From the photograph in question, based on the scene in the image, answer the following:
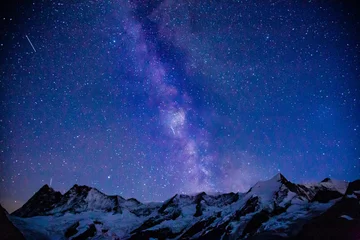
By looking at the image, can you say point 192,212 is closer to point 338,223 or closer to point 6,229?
point 338,223

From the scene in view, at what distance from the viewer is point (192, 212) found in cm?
9831

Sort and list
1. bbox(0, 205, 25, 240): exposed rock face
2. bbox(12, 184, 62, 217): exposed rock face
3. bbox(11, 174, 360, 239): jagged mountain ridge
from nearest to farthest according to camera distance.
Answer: bbox(0, 205, 25, 240): exposed rock face < bbox(11, 174, 360, 239): jagged mountain ridge < bbox(12, 184, 62, 217): exposed rock face

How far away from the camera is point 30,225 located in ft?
275

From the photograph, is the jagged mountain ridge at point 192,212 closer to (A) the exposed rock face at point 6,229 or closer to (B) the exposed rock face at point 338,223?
(B) the exposed rock face at point 338,223

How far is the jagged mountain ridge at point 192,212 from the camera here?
60.3m

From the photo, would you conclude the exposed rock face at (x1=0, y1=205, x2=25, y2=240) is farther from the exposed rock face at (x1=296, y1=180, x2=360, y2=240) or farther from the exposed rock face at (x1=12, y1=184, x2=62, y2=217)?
the exposed rock face at (x1=12, y1=184, x2=62, y2=217)

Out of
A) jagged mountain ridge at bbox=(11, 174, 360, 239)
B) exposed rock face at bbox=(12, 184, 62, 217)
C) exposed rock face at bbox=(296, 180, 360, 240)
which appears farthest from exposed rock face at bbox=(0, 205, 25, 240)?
exposed rock face at bbox=(12, 184, 62, 217)

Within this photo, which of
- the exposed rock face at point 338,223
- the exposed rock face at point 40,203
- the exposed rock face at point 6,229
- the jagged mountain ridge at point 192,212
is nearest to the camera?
the exposed rock face at point 6,229

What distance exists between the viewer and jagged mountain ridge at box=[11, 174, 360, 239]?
6034 cm

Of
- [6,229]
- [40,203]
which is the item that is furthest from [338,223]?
[40,203]

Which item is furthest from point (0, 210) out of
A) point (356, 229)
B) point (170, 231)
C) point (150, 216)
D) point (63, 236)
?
point (150, 216)

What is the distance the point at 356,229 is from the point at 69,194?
115618 millimetres

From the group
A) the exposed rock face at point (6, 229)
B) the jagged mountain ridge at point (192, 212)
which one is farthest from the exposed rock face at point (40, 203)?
the exposed rock face at point (6, 229)

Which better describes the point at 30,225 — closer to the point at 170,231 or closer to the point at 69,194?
the point at 69,194
